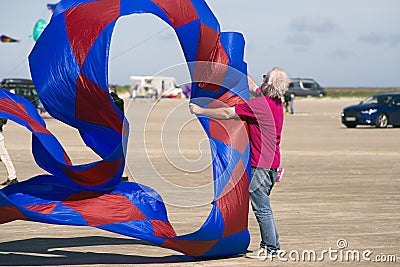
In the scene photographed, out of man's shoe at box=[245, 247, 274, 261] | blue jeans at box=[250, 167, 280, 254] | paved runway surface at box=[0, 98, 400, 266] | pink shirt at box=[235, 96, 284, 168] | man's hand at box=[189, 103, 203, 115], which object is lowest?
paved runway surface at box=[0, 98, 400, 266]

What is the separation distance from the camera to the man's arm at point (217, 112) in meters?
9.11

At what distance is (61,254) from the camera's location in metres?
9.62

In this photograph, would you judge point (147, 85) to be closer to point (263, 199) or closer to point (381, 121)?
point (263, 199)

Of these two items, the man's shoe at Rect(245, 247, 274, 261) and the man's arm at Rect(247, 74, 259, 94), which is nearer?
the man's shoe at Rect(245, 247, 274, 261)

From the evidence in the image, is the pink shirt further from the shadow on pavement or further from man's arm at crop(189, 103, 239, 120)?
the shadow on pavement

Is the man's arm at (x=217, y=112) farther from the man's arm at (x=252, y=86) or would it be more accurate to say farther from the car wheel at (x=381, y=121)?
the car wheel at (x=381, y=121)

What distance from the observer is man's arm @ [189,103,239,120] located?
29.9ft

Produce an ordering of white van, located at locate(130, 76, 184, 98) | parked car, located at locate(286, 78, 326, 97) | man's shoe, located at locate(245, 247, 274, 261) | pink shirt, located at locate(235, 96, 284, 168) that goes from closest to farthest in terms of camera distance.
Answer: pink shirt, located at locate(235, 96, 284, 168), man's shoe, located at locate(245, 247, 274, 261), white van, located at locate(130, 76, 184, 98), parked car, located at locate(286, 78, 326, 97)

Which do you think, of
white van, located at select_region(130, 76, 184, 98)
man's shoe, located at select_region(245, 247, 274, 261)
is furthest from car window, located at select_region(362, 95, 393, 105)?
man's shoe, located at select_region(245, 247, 274, 261)

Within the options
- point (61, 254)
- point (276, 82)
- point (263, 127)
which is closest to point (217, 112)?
point (263, 127)

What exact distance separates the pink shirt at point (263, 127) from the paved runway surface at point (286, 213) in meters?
1.07

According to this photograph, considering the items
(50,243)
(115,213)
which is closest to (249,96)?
(115,213)

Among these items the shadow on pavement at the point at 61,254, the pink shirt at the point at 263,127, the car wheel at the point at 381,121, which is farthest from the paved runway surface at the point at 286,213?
the car wheel at the point at 381,121

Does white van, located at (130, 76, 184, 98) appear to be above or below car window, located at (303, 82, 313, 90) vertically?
above
